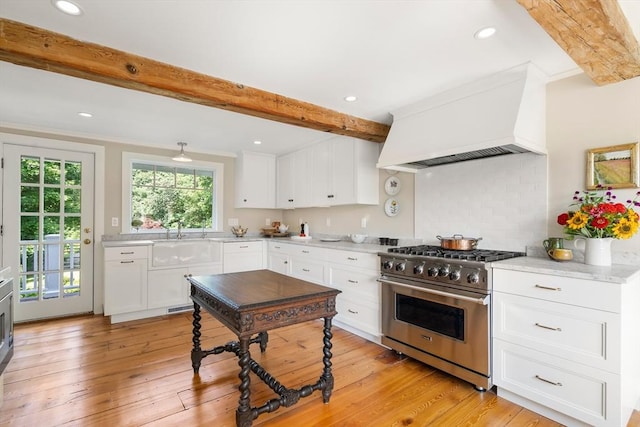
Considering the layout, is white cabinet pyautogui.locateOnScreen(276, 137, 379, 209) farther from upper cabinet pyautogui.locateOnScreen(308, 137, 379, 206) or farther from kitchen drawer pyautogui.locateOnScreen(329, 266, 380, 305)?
kitchen drawer pyautogui.locateOnScreen(329, 266, 380, 305)

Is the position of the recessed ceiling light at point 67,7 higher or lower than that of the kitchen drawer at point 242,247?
higher

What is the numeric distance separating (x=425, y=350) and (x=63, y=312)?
4.21 meters

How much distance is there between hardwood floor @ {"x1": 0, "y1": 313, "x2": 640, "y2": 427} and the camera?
6.35 feet

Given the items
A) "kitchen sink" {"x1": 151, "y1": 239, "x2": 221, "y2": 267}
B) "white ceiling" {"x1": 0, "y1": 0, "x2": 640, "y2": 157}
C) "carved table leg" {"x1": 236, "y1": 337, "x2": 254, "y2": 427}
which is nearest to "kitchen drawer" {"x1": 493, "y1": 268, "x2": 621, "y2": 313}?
"white ceiling" {"x1": 0, "y1": 0, "x2": 640, "y2": 157}

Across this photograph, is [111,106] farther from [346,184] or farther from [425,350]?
[425,350]

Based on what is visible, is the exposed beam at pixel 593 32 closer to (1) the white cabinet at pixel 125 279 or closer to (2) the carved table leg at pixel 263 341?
(2) the carved table leg at pixel 263 341

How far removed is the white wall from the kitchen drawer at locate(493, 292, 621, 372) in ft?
2.34

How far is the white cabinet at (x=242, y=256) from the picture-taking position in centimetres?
451

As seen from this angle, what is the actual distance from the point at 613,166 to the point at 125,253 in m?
4.67

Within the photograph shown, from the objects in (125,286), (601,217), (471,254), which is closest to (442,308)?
(471,254)

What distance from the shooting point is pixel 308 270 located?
392 cm

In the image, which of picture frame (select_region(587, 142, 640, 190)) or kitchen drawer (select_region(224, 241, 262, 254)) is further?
kitchen drawer (select_region(224, 241, 262, 254))

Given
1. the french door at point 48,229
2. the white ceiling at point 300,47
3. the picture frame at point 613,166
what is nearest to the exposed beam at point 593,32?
the white ceiling at point 300,47

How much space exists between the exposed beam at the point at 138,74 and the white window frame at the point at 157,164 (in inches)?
Answer: 98.1
